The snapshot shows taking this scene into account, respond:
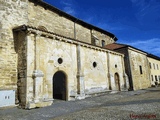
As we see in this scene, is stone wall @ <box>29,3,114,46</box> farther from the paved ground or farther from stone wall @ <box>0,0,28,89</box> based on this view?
the paved ground

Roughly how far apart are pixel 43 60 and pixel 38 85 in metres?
1.68

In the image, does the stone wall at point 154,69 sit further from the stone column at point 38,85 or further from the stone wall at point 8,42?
the stone wall at point 8,42

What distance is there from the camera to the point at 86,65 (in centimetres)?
1271

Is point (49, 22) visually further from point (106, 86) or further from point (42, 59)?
point (106, 86)

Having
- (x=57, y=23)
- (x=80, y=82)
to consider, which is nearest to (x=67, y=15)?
(x=57, y=23)

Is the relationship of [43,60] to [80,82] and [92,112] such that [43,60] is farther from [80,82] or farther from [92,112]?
[92,112]

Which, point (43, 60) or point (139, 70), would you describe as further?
point (139, 70)

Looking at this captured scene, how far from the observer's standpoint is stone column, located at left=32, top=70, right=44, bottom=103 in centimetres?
857

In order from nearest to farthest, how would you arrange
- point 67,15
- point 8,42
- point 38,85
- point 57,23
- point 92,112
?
point 92,112 < point 38,85 < point 8,42 < point 57,23 < point 67,15

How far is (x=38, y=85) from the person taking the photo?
28.8 feet

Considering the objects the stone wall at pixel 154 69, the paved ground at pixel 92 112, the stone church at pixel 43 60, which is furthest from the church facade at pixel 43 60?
the stone wall at pixel 154 69

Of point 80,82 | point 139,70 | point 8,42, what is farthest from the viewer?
point 139,70

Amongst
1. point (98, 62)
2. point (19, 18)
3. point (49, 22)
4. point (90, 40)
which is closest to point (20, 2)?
point (19, 18)

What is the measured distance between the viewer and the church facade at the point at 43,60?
8836mm
